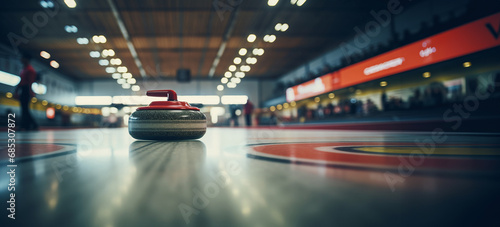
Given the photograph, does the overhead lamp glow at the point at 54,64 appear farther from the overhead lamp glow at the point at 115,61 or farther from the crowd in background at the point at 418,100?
the crowd in background at the point at 418,100

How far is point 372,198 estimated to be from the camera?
0.26 meters

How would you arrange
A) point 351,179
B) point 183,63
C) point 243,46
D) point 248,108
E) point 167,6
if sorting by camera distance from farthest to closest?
point 183,63, point 243,46, point 248,108, point 167,6, point 351,179

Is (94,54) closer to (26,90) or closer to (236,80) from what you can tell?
(26,90)

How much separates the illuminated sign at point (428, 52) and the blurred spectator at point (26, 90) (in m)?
7.44

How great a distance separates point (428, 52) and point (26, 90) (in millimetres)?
7620

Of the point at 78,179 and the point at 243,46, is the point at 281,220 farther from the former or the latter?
the point at 243,46

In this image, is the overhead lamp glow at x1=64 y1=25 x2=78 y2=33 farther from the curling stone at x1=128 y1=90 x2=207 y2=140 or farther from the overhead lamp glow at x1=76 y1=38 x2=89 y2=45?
the curling stone at x1=128 y1=90 x2=207 y2=140

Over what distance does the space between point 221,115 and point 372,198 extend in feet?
60.4

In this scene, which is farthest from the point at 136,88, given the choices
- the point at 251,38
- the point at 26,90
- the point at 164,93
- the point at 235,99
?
the point at 164,93

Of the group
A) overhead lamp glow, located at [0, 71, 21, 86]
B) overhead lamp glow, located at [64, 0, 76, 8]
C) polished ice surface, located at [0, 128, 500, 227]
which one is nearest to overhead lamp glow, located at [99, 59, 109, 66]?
overhead lamp glow, located at [0, 71, 21, 86]

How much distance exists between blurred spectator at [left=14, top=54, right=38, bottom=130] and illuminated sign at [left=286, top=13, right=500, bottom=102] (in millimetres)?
7435

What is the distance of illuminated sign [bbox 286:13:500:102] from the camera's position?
4.08 metres

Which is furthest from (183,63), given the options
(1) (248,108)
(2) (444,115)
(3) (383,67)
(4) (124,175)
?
(4) (124,175)

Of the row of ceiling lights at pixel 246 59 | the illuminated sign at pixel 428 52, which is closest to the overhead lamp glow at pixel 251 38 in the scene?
the row of ceiling lights at pixel 246 59
